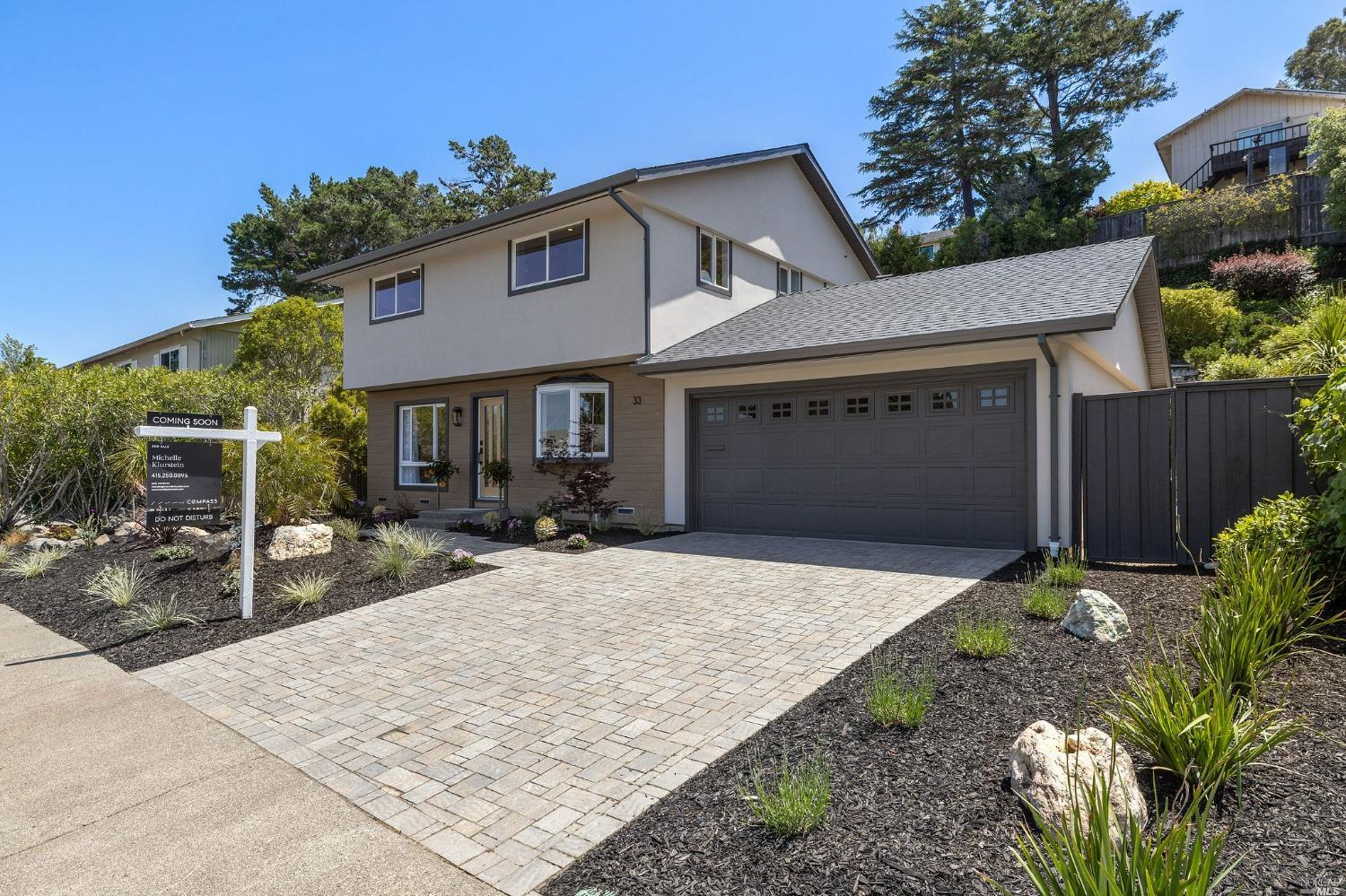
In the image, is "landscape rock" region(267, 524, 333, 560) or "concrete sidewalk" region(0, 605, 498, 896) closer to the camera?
"concrete sidewalk" region(0, 605, 498, 896)

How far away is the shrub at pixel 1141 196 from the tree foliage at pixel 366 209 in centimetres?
2382

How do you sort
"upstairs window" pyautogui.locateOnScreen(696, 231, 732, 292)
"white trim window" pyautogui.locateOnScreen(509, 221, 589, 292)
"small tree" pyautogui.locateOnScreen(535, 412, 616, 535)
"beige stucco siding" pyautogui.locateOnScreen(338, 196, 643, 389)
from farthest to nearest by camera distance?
"upstairs window" pyautogui.locateOnScreen(696, 231, 732, 292), "white trim window" pyautogui.locateOnScreen(509, 221, 589, 292), "beige stucco siding" pyautogui.locateOnScreen(338, 196, 643, 389), "small tree" pyautogui.locateOnScreen(535, 412, 616, 535)

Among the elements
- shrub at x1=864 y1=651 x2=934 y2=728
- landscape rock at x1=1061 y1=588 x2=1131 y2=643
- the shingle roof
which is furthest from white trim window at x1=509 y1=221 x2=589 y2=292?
shrub at x1=864 y1=651 x2=934 y2=728

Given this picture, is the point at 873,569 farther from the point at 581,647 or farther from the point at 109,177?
the point at 109,177

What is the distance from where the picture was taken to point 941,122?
27.5m

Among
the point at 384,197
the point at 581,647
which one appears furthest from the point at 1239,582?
the point at 384,197

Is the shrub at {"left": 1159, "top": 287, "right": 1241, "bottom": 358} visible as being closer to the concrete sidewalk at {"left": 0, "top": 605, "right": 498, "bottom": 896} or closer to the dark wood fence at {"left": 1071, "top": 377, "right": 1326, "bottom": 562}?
the dark wood fence at {"left": 1071, "top": 377, "right": 1326, "bottom": 562}

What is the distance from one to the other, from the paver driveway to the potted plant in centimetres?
680

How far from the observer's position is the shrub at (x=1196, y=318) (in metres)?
16.4

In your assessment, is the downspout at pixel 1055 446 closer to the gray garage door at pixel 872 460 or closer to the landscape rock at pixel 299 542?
the gray garage door at pixel 872 460

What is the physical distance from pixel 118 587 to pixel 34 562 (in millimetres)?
3018

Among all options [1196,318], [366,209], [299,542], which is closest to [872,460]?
[299,542]

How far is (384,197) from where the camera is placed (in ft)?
106

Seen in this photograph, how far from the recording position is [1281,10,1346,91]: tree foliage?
112 feet
